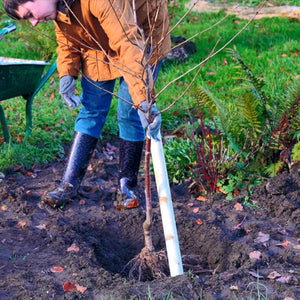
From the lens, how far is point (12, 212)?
148 inches

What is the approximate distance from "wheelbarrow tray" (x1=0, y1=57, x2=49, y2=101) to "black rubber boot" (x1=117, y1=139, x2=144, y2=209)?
4.29 ft

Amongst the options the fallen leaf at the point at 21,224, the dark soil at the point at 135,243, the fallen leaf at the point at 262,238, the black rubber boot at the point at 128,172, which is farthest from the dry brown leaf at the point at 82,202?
the fallen leaf at the point at 262,238

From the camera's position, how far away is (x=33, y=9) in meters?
2.99

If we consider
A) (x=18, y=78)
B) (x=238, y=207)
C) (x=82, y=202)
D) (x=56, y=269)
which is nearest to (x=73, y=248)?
(x=56, y=269)

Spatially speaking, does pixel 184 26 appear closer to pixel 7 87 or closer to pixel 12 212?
pixel 7 87

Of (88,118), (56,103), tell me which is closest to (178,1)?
(56,103)

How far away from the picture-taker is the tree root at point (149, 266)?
2.99 metres

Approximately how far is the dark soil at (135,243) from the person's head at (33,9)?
1.50 metres

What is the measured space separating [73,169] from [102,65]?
0.92m

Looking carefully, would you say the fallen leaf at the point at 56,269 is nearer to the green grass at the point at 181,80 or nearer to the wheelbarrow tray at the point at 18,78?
the green grass at the point at 181,80

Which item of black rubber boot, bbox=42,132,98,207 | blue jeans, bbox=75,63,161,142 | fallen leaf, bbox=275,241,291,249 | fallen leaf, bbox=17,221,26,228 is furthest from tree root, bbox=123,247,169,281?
blue jeans, bbox=75,63,161,142

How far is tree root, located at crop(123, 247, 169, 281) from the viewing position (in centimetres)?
299

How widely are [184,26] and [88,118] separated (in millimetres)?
6441

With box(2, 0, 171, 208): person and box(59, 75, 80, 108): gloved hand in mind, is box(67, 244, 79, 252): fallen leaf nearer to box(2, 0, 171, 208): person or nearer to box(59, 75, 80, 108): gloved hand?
box(2, 0, 171, 208): person
